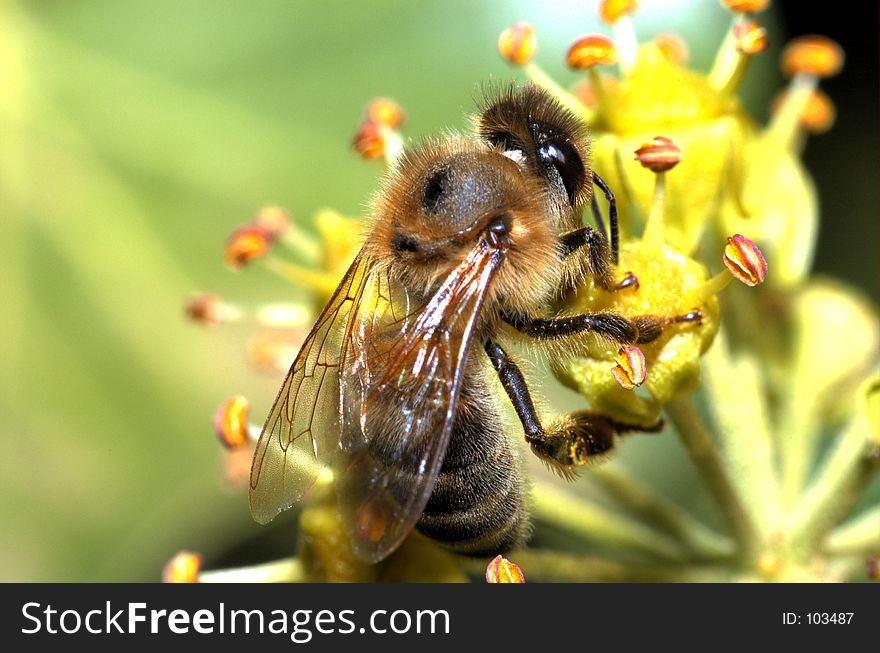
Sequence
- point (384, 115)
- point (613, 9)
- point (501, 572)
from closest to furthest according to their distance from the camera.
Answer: point (501, 572)
point (613, 9)
point (384, 115)

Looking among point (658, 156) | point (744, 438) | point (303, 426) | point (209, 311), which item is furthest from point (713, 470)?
point (209, 311)

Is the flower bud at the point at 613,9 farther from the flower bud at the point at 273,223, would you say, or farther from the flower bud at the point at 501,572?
the flower bud at the point at 501,572

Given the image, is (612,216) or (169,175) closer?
(612,216)

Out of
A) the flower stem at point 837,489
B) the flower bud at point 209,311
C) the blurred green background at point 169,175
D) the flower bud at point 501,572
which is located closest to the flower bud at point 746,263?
the flower stem at point 837,489

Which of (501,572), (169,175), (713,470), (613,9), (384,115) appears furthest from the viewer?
(169,175)

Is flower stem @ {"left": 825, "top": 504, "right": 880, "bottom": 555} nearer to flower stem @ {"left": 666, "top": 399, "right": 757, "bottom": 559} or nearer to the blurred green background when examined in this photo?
flower stem @ {"left": 666, "top": 399, "right": 757, "bottom": 559}

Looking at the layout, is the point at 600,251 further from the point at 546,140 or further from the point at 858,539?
the point at 858,539

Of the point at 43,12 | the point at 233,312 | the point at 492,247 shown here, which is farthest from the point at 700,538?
the point at 43,12
